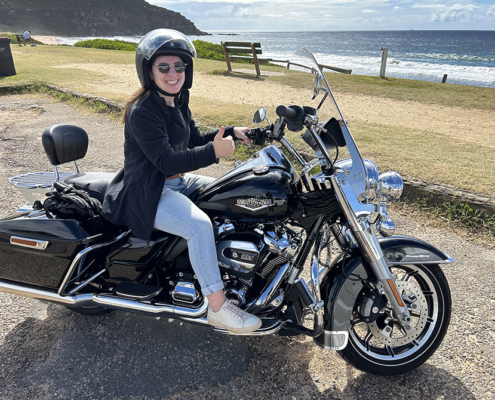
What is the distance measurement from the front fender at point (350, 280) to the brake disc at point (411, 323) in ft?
0.64

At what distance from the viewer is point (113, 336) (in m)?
2.66

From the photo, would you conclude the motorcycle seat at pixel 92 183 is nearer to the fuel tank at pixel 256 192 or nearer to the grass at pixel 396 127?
the fuel tank at pixel 256 192

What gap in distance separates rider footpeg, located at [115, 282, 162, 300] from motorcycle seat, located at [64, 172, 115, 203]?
608 millimetres

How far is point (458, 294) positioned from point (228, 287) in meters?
1.99

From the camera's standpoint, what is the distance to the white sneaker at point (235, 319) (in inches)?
84.5

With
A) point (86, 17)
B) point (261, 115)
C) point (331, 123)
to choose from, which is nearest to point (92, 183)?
point (261, 115)

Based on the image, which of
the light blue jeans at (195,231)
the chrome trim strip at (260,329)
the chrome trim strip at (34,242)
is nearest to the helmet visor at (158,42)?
the light blue jeans at (195,231)

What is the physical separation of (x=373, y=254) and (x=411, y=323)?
0.67 m

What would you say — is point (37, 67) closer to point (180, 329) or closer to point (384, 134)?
point (384, 134)

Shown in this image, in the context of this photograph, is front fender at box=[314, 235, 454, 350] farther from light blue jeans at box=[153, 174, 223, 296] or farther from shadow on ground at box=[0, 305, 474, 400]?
light blue jeans at box=[153, 174, 223, 296]

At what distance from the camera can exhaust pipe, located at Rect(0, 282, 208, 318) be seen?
7.51 feet

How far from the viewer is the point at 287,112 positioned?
6.14 ft

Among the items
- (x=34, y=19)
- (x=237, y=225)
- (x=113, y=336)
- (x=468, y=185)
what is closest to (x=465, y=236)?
(x=468, y=185)

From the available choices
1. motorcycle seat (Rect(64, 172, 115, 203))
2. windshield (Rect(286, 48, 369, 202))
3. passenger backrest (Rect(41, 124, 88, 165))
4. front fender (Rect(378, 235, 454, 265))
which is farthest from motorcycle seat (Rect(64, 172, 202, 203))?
front fender (Rect(378, 235, 454, 265))
